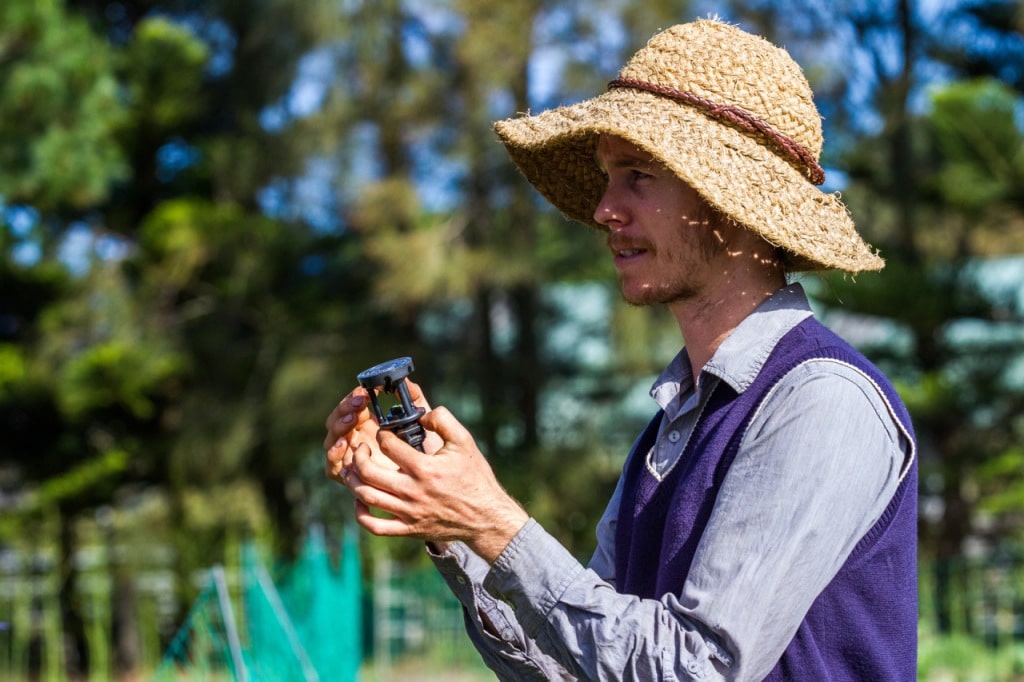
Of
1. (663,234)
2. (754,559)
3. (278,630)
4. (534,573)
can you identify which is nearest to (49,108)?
(278,630)

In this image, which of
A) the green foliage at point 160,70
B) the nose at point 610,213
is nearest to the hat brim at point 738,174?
the nose at point 610,213

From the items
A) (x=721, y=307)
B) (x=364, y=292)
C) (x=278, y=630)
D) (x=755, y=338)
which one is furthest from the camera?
(x=364, y=292)

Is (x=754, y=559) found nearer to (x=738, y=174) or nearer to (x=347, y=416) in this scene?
(x=738, y=174)

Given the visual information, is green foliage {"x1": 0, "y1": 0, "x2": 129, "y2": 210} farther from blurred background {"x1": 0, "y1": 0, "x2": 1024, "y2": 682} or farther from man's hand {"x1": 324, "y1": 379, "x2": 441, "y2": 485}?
man's hand {"x1": 324, "y1": 379, "x2": 441, "y2": 485}

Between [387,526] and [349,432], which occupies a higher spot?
[349,432]

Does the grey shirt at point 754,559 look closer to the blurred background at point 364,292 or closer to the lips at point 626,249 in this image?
the lips at point 626,249

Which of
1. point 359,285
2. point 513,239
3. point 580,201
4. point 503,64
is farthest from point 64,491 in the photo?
point 580,201

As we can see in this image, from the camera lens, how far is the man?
1.37 metres

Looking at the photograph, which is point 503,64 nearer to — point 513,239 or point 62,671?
point 513,239

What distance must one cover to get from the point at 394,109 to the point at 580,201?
11.2 metres

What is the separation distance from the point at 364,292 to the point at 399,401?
12.3 meters

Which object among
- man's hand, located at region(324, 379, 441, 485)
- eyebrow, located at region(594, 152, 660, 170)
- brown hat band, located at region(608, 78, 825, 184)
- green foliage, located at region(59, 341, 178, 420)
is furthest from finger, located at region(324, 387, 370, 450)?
green foliage, located at region(59, 341, 178, 420)

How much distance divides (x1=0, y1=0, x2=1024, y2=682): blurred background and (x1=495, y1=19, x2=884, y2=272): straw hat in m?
8.34

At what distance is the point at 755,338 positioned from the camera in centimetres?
162
